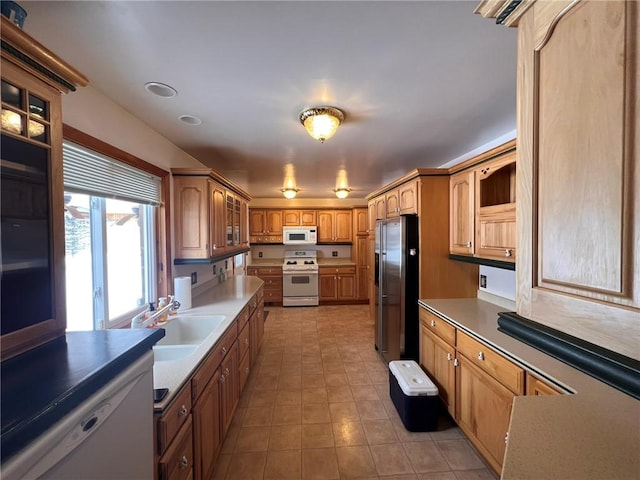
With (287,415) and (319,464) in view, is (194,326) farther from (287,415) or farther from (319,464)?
(319,464)

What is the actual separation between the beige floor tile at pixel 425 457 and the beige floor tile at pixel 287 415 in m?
0.89

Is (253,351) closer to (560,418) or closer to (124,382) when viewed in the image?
(124,382)

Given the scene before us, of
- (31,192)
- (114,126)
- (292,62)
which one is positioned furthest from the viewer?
(114,126)

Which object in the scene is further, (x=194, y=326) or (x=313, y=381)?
(x=313, y=381)

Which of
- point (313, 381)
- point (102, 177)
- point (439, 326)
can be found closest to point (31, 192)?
point (102, 177)

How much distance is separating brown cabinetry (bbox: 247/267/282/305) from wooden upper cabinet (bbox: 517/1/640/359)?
5.42 metres

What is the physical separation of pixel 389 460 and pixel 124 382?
6.10ft

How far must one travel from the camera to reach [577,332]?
628 millimetres

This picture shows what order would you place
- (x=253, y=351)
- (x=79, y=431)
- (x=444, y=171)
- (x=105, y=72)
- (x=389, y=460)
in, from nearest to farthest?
(x=79, y=431) < (x=105, y=72) < (x=389, y=460) < (x=444, y=171) < (x=253, y=351)

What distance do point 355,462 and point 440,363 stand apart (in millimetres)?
1009

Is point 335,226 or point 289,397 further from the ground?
point 335,226

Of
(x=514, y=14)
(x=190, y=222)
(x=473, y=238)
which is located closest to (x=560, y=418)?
(x=514, y=14)

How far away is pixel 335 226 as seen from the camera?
247 inches

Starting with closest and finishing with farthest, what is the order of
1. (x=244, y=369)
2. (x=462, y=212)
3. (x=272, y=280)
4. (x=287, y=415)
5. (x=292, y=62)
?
(x=292, y=62) < (x=287, y=415) < (x=462, y=212) < (x=244, y=369) < (x=272, y=280)
